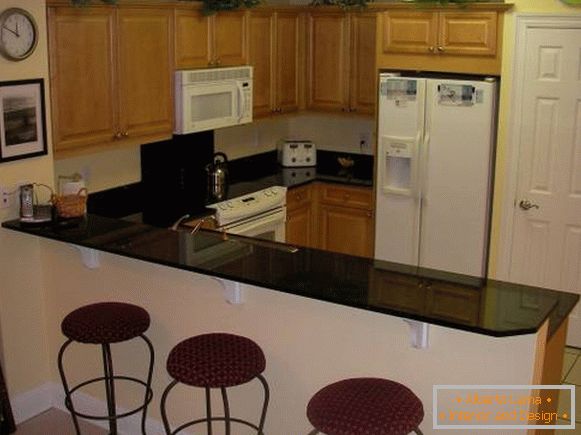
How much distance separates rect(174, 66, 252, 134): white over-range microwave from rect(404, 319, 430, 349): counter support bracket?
2476mm

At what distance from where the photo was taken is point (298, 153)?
20.7 ft

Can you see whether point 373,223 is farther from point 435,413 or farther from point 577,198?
point 435,413

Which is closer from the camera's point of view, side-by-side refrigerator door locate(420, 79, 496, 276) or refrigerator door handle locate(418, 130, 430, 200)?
side-by-side refrigerator door locate(420, 79, 496, 276)

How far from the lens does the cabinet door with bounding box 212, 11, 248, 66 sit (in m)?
5.08

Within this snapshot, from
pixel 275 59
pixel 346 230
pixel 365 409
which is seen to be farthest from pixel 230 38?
pixel 365 409

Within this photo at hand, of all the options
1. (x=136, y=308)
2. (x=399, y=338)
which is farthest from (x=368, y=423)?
(x=136, y=308)

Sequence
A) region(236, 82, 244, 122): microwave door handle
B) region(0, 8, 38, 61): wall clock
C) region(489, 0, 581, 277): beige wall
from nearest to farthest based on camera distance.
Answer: region(0, 8, 38, 61): wall clock < region(489, 0, 581, 277): beige wall < region(236, 82, 244, 122): microwave door handle

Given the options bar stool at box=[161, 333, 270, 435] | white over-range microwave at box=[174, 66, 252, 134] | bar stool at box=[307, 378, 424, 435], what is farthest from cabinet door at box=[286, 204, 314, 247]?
bar stool at box=[307, 378, 424, 435]

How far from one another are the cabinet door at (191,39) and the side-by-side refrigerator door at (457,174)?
147cm

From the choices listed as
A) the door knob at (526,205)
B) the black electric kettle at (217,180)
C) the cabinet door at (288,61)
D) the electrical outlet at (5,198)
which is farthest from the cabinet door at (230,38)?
the door knob at (526,205)

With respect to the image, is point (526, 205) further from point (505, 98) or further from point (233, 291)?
point (233, 291)

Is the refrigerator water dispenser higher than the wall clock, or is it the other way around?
the wall clock

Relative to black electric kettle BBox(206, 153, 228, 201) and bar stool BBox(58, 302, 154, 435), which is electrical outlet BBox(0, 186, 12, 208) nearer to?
bar stool BBox(58, 302, 154, 435)

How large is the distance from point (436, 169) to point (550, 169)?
0.72m
